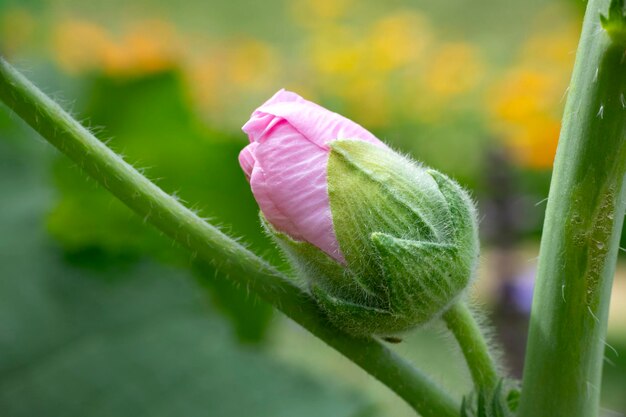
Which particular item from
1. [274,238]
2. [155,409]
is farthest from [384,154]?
[155,409]

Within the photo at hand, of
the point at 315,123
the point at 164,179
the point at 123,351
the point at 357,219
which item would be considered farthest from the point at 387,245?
the point at 164,179

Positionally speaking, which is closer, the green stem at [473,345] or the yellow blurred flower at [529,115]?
the green stem at [473,345]

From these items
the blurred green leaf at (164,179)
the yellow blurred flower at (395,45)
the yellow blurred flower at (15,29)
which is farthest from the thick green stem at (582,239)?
the yellow blurred flower at (395,45)

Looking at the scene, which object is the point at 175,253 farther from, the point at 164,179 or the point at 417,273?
the point at 417,273

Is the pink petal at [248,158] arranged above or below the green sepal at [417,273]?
above

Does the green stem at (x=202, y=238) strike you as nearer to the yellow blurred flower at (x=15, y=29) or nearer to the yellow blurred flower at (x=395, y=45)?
the yellow blurred flower at (x=15, y=29)

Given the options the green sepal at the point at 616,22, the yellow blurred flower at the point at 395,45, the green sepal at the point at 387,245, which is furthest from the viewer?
the yellow blurred flower at the point at 395,45
